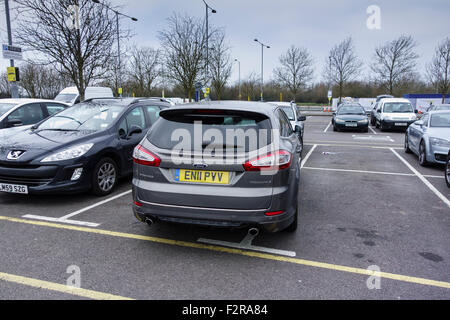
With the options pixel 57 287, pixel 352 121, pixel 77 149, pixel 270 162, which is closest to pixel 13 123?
pixel 77 149

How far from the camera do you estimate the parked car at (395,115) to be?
18.4 metres

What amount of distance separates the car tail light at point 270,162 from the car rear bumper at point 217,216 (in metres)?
0.42

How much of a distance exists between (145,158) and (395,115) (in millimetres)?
18447

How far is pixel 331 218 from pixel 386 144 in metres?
10.3

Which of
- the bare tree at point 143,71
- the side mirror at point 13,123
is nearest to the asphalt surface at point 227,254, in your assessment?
the side mirror at point 13,123

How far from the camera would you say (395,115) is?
18781mm

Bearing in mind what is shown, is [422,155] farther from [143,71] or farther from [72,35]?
[143,71]

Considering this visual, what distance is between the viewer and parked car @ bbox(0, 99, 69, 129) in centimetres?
793

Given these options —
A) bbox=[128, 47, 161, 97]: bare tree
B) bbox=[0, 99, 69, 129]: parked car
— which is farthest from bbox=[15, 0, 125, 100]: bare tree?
bbox=[128, 47, 161, 97]: bare tree

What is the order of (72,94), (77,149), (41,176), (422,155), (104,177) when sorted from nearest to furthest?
(41,176) < (77,149) < (104,177) < (422,155) < (72,94)

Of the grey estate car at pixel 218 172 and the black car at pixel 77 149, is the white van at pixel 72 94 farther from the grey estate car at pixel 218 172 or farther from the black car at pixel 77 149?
the grey estate car at pixel 218 172

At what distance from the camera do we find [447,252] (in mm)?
3740

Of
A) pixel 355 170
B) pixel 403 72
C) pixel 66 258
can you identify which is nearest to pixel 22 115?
pixel 66 258
